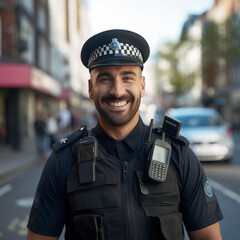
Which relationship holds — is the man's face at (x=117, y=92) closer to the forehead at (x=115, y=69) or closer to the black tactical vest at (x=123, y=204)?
the forehead at (x=115, y=69)

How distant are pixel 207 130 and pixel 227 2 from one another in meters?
35.5

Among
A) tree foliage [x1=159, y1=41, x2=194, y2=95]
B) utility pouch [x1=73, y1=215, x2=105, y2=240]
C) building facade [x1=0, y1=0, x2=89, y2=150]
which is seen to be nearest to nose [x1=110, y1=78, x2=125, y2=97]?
utility pouch [x1=73, y1=215, x2=105, y2=240]

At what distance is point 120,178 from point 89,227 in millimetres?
267

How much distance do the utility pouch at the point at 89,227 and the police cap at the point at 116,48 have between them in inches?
29.0

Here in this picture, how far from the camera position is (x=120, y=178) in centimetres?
197

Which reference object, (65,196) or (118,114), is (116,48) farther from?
(65,196)

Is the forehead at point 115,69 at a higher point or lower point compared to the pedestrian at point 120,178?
higher

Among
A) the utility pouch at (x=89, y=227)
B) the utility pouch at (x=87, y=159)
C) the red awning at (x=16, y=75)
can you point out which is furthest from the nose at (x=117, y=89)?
the red awning at (x=16, y=75)

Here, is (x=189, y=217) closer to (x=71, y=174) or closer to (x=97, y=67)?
(x=71, y=174)

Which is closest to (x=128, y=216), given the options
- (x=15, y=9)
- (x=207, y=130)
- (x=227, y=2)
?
(x=207, y=130)

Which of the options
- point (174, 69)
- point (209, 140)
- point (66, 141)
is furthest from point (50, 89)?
point (174, 69)

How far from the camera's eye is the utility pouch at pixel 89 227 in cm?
188

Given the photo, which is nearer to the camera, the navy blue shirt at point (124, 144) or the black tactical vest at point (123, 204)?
the black tactical vest at point (123, 204)

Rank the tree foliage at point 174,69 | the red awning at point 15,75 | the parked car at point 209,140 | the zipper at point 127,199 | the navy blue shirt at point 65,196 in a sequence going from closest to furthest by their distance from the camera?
1. the zipper at point 127,199
2. the navy blue shirt at point 65,196
3. the parked car at point 209,140
4. the red awning at point 15,75
5. the tree foliage at point 174,69
